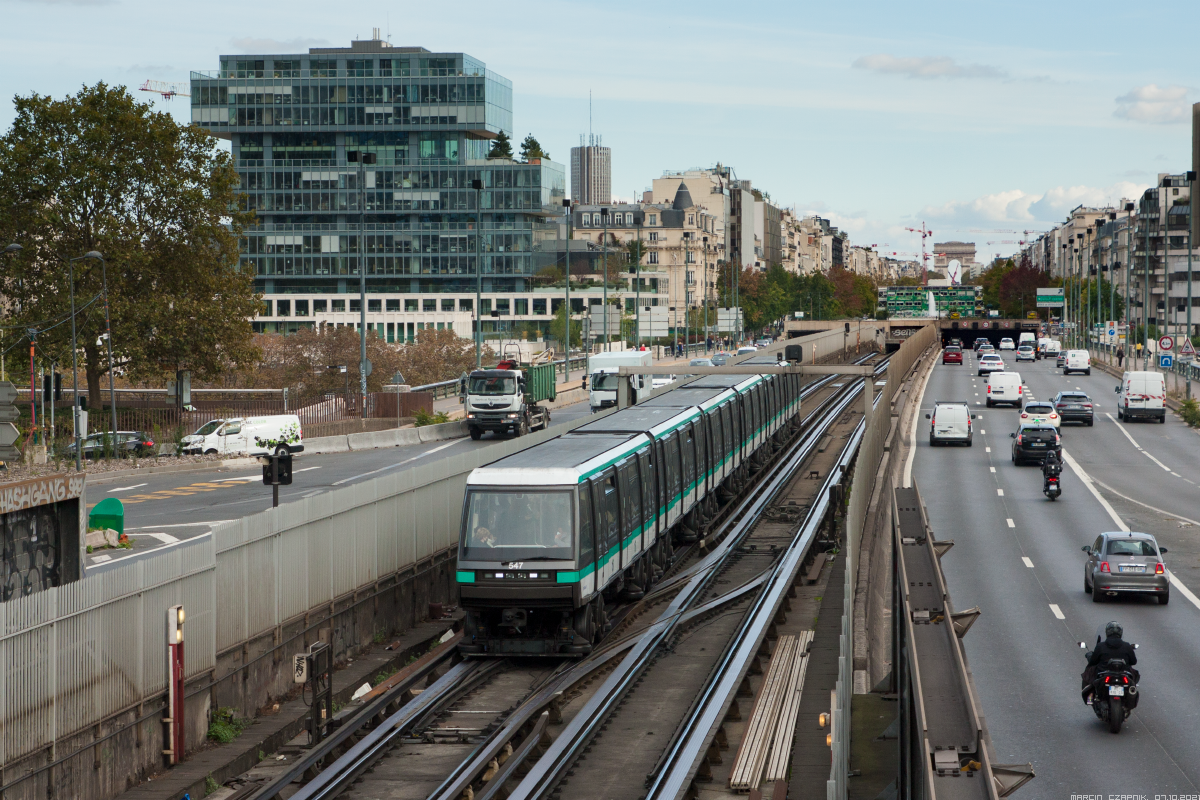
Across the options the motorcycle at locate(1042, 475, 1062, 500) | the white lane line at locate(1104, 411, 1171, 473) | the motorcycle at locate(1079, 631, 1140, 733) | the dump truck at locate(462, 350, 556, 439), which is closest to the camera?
the motorcycle at locate(1079, 631, 1140, 733)

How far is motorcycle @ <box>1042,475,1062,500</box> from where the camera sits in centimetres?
4181

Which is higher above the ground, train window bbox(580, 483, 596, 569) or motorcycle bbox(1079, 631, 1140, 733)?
train window bbox(580, 483, 596, 569)

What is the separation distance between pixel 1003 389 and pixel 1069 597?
140ft

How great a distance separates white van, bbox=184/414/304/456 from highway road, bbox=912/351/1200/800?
76.1ft

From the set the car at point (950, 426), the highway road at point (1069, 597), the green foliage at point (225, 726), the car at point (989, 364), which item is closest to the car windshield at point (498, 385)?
the highway road at point (1069, 597)

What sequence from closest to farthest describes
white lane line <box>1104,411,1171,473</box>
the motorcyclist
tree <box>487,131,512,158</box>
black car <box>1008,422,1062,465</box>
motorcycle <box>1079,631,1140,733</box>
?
motorcycle <box>1079,631,1140,733</box>, the motorcyclist, black car <box>1008,422,1062,465</box>, white lane line <box>1104,411,1171,473</box>, tree <box>487,131,512,158</box>

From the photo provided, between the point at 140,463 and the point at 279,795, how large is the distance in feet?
115

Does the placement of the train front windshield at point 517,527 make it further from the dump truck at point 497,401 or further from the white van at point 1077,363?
the white van at point 1077,363

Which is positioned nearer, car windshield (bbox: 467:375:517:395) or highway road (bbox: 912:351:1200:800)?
highway road (bbox: 912:351:1200:800)

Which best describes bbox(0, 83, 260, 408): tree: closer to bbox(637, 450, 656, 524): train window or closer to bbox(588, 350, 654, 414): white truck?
bbox(588, 350, 654, 414): white truck

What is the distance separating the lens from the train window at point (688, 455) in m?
29.0

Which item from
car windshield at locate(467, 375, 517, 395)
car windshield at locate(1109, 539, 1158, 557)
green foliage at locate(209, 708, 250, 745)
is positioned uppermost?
car windshield at locate(467, 375, 517, 395)

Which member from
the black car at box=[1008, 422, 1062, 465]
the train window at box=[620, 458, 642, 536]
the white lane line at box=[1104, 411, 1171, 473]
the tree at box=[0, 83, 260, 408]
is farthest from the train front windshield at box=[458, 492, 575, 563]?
the tree at box=[0, 83, 260, 408]

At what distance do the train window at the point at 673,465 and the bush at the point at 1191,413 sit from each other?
146ft
